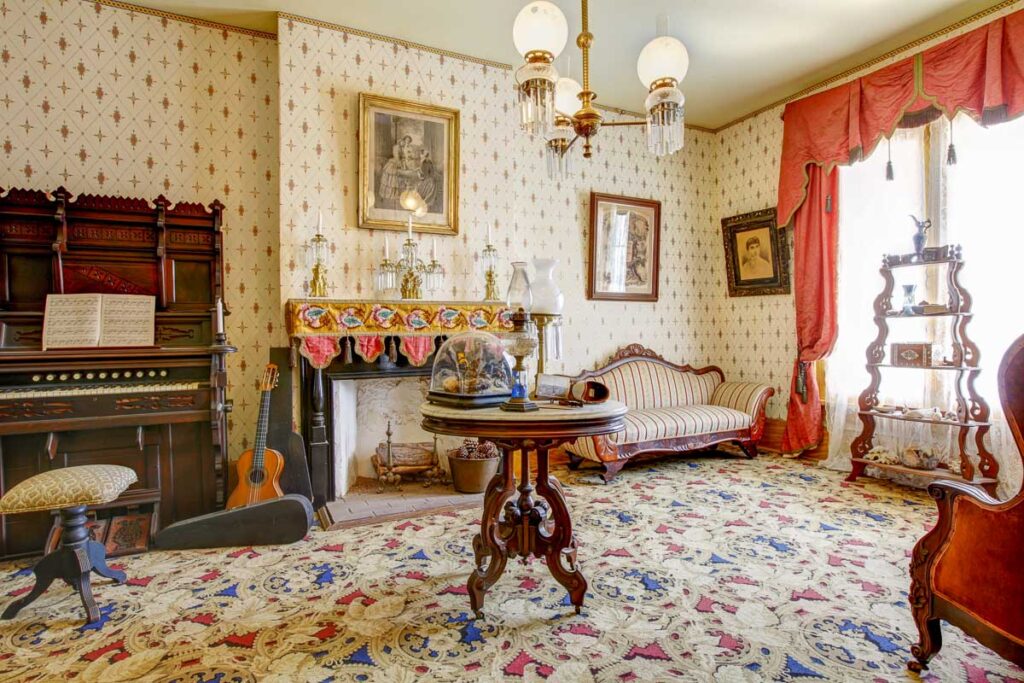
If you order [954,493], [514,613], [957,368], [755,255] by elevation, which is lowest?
[514,613]

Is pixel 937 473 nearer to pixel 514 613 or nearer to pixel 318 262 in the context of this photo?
pixel 514 613

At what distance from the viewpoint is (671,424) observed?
15.9ft

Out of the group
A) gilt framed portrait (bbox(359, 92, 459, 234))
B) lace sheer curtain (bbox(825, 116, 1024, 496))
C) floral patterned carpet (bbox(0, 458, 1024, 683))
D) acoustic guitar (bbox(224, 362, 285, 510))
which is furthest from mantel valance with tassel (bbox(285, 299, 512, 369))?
lace sheer curtain (bbox(825, 116, 1024, 496))

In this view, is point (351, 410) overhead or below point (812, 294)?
below

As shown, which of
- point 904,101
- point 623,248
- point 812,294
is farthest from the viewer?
point 623,248

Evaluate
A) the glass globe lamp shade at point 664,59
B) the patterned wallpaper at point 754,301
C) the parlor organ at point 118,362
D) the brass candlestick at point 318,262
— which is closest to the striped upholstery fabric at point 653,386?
the patterned wallpaper at point 754,301

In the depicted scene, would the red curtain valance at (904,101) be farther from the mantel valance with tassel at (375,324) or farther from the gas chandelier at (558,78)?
the mantel valance with tassel at (375,324)

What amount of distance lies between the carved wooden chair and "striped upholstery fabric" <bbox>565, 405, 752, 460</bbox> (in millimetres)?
2604

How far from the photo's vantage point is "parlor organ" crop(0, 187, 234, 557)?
9.87ft

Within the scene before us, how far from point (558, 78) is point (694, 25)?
7.46 feet

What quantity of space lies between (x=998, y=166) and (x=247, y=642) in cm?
563

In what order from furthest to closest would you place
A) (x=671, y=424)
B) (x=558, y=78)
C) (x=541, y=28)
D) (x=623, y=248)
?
1. (x=623, y=248)
2. (x=671, y=424)
3. (x=558, y=78)
4. (x=541, y=28)

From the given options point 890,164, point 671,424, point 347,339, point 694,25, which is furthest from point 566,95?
point 890,164

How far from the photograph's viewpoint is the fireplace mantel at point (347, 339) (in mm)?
3766
